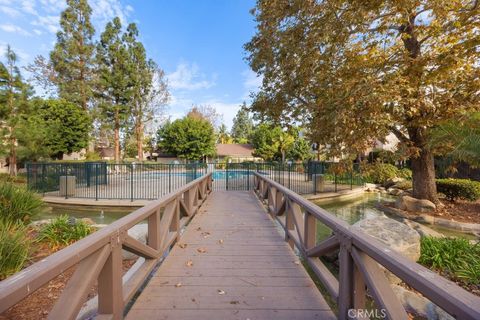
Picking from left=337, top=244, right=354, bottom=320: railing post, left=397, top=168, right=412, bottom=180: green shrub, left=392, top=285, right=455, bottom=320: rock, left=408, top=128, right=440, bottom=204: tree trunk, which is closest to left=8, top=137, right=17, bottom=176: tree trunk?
left=337, top=244, right=354, bottom=320: railing post

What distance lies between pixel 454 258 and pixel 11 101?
18.2 m

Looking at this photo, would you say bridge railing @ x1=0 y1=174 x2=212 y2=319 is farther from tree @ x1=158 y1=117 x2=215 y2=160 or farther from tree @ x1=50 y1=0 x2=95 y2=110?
tree @ x1=158 y1=117 x2=215 y2=160

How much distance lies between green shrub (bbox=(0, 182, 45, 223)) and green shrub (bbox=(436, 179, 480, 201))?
14194mm

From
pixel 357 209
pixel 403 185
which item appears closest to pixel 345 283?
pixel 357 209

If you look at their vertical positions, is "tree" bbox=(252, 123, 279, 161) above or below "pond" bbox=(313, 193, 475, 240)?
above

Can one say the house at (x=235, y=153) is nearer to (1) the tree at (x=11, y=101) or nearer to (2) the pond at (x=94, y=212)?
(1) the tree at (x=11, y=101)

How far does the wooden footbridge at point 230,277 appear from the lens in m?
1.41

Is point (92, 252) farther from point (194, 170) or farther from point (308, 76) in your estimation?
point (194, 170)

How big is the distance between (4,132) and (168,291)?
49.6 ft

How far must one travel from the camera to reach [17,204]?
535 centimetres

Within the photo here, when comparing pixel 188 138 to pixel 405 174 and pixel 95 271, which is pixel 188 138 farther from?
pixel 95 271

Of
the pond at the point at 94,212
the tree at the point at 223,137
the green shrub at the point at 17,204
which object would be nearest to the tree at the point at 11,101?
the pond at the point at 94,212

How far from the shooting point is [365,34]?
9.14m

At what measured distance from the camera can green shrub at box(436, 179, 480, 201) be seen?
10797 millimetres
